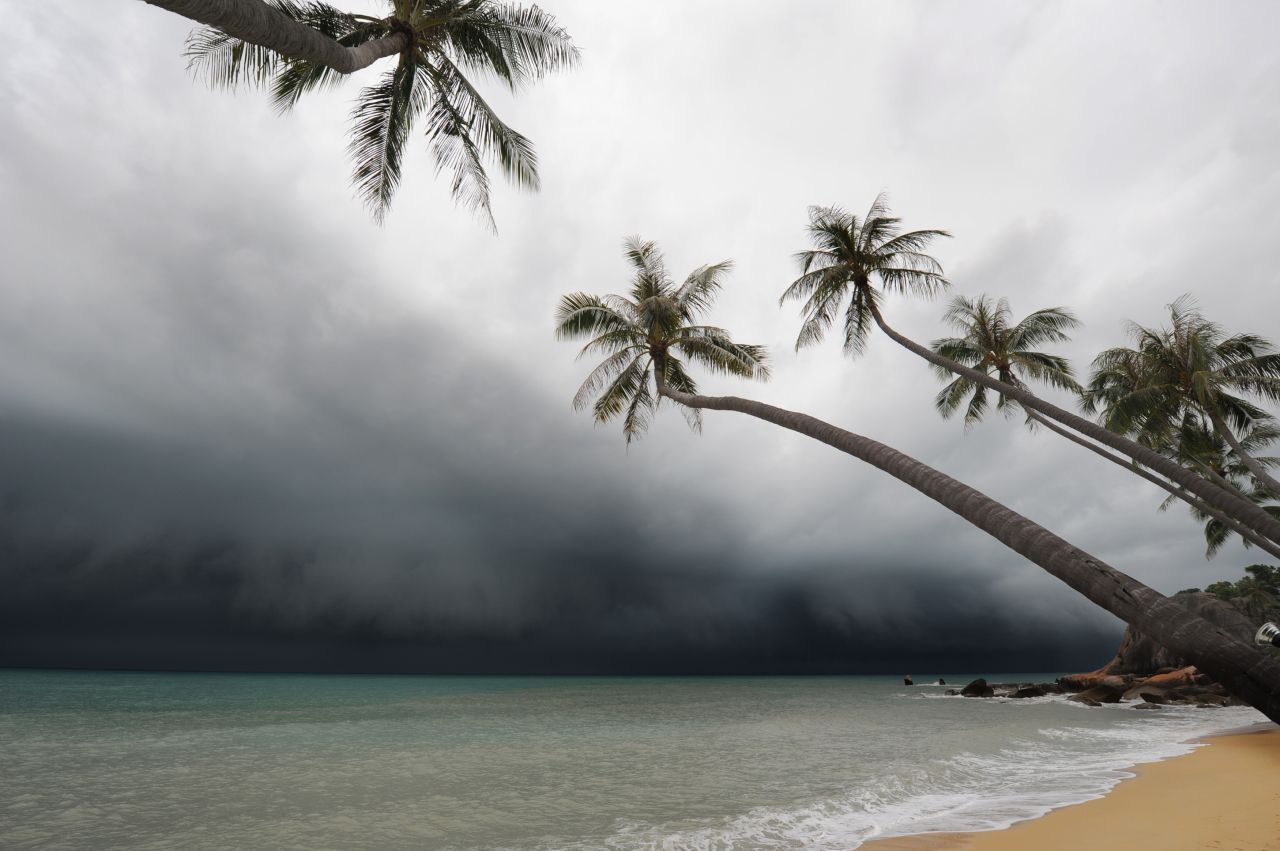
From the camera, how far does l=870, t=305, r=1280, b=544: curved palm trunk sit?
7.88 meters

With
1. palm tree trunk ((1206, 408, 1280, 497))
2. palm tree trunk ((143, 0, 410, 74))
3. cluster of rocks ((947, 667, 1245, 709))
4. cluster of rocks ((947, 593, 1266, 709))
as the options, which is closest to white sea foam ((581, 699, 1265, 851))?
palm tree trunk ((1206, 408, 1280, 497))

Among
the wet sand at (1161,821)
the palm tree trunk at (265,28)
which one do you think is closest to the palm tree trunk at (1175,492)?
the wet sand at (1161,821)

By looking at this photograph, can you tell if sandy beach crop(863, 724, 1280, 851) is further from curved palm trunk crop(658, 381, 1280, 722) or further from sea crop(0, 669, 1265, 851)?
curved palm trunk crop(658, 381, 1280, 722)

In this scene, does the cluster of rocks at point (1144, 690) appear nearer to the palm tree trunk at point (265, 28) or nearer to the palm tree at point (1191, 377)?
the palm tree at point (1191, 377)

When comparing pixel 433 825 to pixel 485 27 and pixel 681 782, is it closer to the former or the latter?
pixel 681 782

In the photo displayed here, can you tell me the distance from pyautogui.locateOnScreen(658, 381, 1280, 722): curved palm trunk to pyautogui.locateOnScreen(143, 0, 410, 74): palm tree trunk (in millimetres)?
8278

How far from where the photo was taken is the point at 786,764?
43.1 feet

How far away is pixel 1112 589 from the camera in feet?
15.4

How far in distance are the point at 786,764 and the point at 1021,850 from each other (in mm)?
7525

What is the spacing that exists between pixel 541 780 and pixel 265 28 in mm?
12143

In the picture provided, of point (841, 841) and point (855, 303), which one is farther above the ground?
point (855, 303)

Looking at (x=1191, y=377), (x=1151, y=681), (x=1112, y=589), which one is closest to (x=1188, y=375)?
(x=1191, y=377)

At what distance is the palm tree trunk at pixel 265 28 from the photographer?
4.56 meters

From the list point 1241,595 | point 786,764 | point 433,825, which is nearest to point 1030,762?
point 786,764
